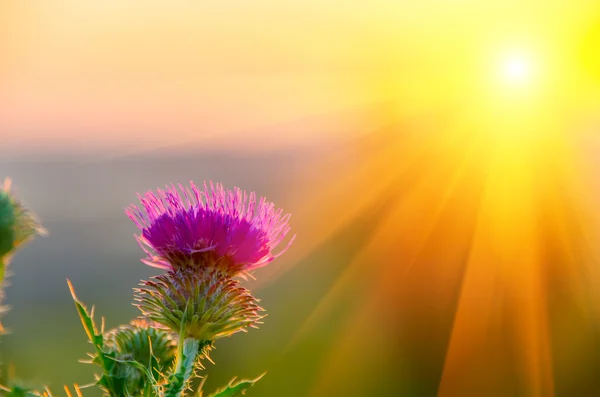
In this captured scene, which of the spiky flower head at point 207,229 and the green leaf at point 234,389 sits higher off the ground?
the spiky flower head at point 207,229

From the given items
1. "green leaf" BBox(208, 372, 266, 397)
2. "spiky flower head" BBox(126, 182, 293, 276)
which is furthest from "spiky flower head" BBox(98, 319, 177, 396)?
"green leaf" BBox(208, 372, 266, 397)

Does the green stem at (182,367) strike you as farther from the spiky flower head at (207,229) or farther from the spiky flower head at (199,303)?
the spiky flower head at (207,229)

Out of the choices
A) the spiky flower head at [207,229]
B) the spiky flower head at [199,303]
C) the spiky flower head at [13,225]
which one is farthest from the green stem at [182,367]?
the spiky flower head at [13,225]

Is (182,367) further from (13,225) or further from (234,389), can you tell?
(13,225)

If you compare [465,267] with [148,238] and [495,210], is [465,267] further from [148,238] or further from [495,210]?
[148,238]

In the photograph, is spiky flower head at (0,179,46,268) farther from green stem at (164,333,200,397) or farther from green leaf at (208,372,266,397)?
green leaf at (208,372,266,397)
